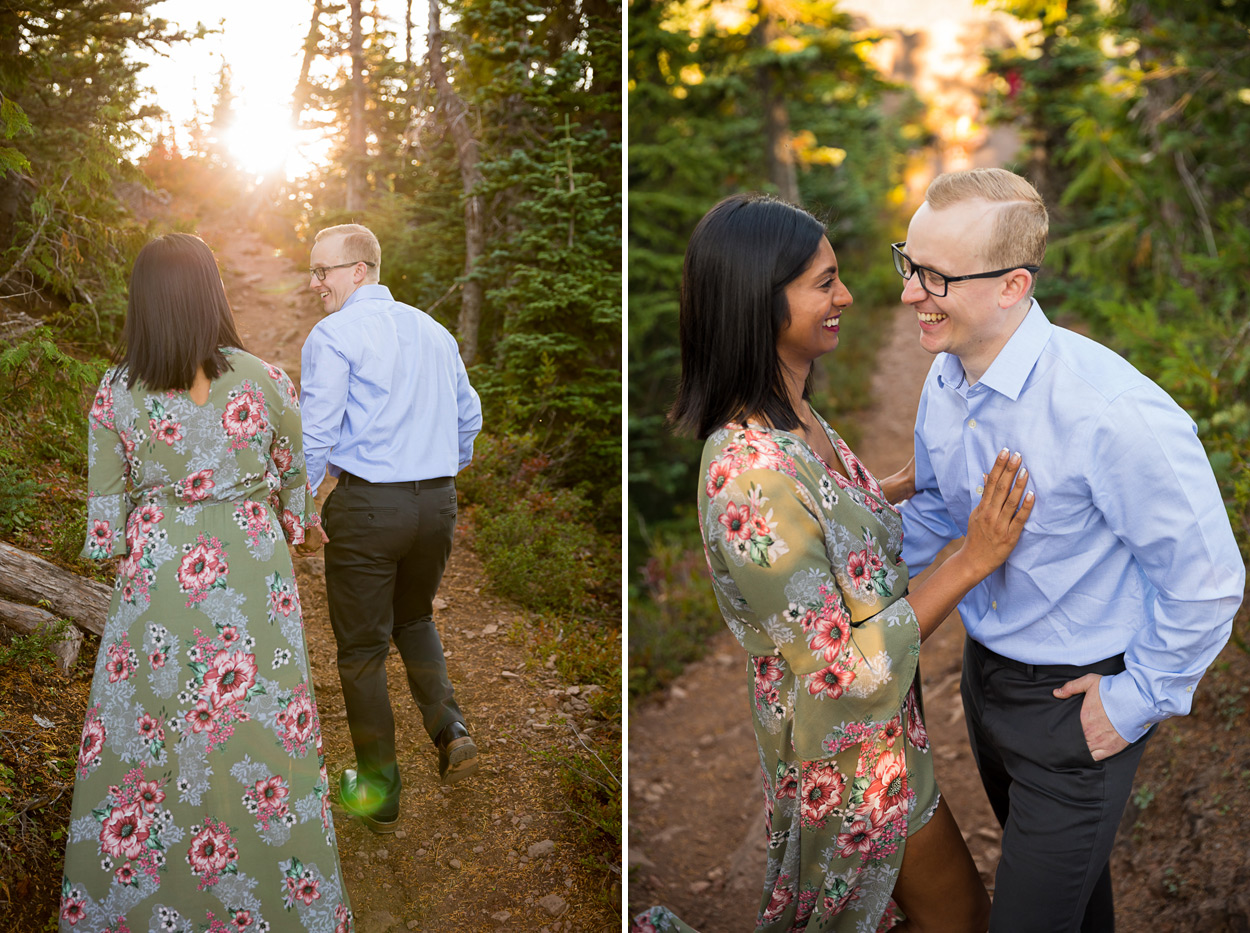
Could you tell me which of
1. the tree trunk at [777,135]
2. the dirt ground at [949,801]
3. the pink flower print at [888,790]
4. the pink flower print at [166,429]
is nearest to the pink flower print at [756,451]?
the pink flower print at [888,790]

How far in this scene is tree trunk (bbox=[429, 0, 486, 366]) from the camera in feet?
8.45

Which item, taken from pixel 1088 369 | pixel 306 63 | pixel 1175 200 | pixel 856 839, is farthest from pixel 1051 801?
pixel 1175 200

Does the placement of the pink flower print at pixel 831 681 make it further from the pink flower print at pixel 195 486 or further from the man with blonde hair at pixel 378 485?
the pink flower print at pixel 195 486

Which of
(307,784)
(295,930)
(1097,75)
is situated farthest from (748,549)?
(1097,75)

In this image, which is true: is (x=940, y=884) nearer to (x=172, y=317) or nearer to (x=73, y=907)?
(x=73, y=907)

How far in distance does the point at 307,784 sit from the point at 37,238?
145 centimetres

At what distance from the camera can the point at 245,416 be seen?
85.5 inches

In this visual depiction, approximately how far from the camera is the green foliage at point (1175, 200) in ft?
17.2

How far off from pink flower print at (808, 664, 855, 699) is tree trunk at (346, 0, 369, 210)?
181cm

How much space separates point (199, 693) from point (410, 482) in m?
0.77

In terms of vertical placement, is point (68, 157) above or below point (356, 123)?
below

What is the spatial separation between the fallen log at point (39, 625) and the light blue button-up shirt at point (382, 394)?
66 centimetres

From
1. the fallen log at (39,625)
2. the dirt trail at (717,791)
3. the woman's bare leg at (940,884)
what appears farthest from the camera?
the dirt trail at (717,791)

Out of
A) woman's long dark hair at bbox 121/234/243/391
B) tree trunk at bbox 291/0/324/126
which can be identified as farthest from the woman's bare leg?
tree trunk at bbox 291/0/324/126
